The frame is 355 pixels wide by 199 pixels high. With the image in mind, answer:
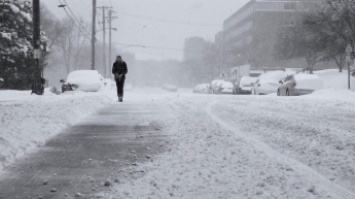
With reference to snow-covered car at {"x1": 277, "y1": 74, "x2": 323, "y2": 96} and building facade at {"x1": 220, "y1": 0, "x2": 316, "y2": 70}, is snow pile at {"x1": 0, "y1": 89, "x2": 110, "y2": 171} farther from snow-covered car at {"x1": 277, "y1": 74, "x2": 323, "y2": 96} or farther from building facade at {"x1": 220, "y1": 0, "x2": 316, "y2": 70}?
building facade at {"x1": 220, "y1": 0, "x2": 316, "y2": 70}

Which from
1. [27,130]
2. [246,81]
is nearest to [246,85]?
Answer: [246,81]

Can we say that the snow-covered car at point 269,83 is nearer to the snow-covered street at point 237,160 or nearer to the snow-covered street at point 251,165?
the snow-covered street at point 237,160

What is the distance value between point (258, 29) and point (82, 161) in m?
82.5

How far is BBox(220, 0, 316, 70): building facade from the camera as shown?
62594 mm

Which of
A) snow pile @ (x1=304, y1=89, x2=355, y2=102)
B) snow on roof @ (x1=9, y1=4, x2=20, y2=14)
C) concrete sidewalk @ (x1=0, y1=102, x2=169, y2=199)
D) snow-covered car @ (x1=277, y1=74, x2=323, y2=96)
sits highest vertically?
snow on roof @ (x1=9, y1=4, x2=20, y2=14)

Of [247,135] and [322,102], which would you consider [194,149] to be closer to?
[247,135]

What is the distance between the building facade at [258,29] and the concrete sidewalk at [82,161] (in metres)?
46.7

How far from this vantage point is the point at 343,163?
4.81m

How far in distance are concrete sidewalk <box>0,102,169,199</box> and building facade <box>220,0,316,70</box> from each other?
4667cm

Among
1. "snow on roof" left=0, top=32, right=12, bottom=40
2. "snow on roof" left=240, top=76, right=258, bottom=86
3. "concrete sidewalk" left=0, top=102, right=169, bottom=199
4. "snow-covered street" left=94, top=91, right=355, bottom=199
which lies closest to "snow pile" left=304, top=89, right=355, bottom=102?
"snow-covered street" left=94, top=91, right=355, bottom=199

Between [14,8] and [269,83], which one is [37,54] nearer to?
[269,83]

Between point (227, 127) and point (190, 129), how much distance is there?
793mm

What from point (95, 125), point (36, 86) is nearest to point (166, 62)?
point (36, 86)

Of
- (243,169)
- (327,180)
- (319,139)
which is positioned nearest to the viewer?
(327,180)
